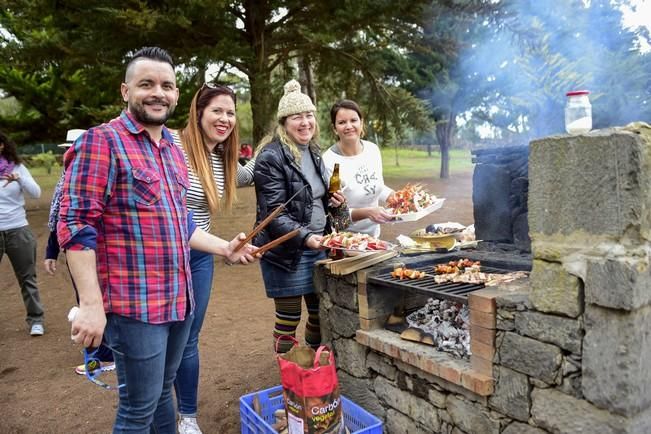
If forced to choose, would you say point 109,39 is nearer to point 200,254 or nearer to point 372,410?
point 200,254

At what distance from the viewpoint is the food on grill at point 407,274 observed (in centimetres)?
312

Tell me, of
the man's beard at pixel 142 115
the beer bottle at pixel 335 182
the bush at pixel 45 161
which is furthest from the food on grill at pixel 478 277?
the bush at pixel 45 161

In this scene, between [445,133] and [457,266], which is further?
[445,133]

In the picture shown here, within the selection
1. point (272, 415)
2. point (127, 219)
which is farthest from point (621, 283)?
point (272, 415)

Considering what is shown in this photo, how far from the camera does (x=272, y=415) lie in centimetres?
330

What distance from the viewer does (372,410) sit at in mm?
3373

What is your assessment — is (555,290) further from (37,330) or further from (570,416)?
(37,330)

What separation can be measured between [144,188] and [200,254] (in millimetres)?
1015

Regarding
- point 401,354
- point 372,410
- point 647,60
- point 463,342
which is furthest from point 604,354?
point 647,60

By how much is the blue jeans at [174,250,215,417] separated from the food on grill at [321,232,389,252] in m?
0.76

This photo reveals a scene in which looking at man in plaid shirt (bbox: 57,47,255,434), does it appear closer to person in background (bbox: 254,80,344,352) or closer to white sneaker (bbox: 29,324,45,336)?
person in background (bbox: 254,80,344,352)

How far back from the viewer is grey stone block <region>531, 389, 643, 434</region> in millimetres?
2041

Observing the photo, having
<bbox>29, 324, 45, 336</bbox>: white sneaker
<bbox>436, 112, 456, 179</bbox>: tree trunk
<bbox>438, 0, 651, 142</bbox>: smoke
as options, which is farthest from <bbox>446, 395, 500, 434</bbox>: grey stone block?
<bbox>436, 112, 456, 179</bbox>: tree trunk

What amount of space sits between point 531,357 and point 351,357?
149 cm
